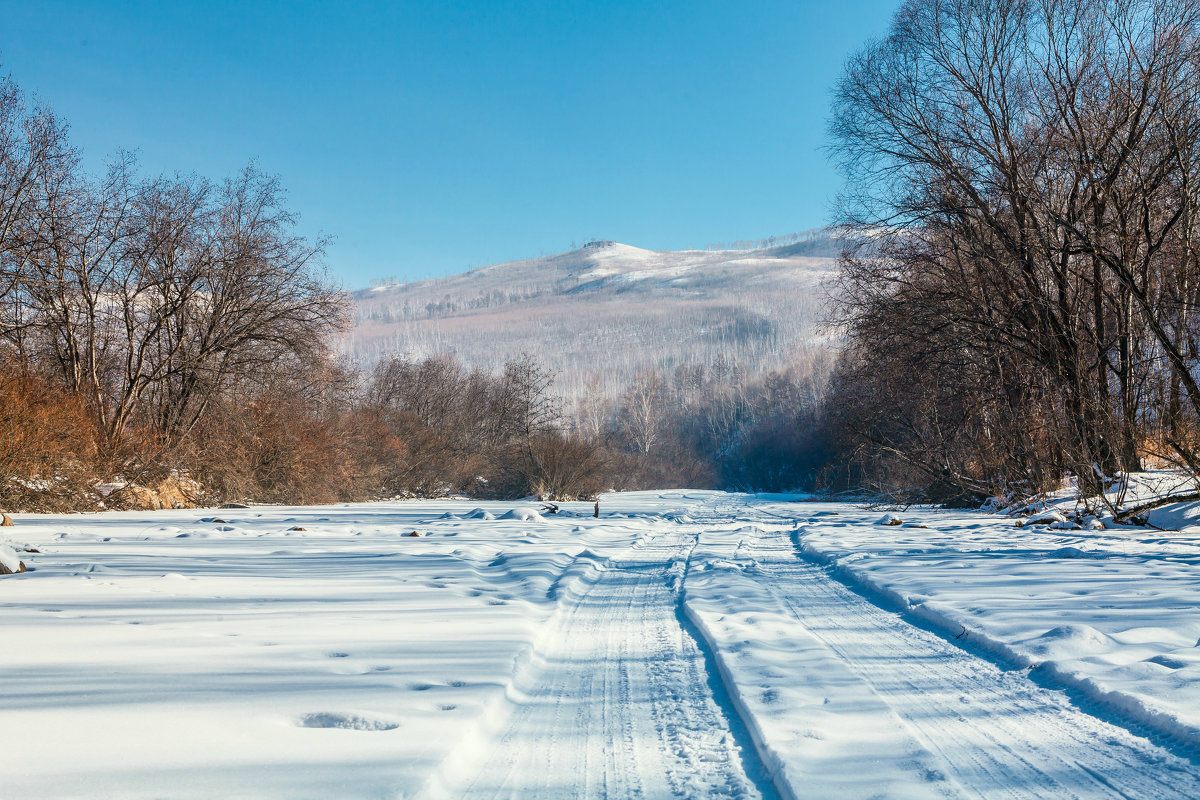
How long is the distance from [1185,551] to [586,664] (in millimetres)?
7449

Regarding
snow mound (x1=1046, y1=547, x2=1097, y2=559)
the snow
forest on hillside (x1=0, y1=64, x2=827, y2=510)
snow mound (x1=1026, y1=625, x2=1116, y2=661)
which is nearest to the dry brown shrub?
forest on hillside (x1=0, y1=64, x2=827, y2=510)

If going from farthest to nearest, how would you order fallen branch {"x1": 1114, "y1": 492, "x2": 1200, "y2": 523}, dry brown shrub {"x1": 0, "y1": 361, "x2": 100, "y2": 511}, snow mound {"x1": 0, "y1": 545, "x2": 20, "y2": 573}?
1. dry brown shrub {"x1": 0, "y1": 361, "x2": 100, "y2": 511}
2. fallen branch {"x1": 1114, "y1": 492, "x2": 1200, "y2": 523}
3. snow mound {"x1": 0, "y1": 545, "x2": 20, "y2": 573}

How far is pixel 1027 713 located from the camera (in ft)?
9.94

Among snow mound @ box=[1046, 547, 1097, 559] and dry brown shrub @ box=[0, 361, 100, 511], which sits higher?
dry brown shrub @ box=[0, 361, 100, 511]

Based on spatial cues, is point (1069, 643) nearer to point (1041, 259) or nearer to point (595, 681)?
point (595, 681)

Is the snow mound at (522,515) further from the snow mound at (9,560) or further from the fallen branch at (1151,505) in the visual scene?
the fallen branch at (1151,505)

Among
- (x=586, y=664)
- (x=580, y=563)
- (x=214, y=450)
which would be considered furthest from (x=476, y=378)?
(x=586, y=664)

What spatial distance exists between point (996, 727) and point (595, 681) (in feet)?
6.12

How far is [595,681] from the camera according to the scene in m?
3.71

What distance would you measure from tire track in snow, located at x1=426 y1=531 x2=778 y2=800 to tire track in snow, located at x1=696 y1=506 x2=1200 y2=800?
0.78 meters

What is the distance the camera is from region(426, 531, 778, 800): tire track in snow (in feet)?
7.95

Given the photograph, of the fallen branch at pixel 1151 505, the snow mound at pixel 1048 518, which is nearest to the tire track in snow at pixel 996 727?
the fallen branch at pixel 1151 505

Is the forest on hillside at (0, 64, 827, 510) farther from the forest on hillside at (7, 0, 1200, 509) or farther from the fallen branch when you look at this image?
the fallen branch

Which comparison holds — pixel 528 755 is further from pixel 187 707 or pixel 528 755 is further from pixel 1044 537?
pixel 1044 537
